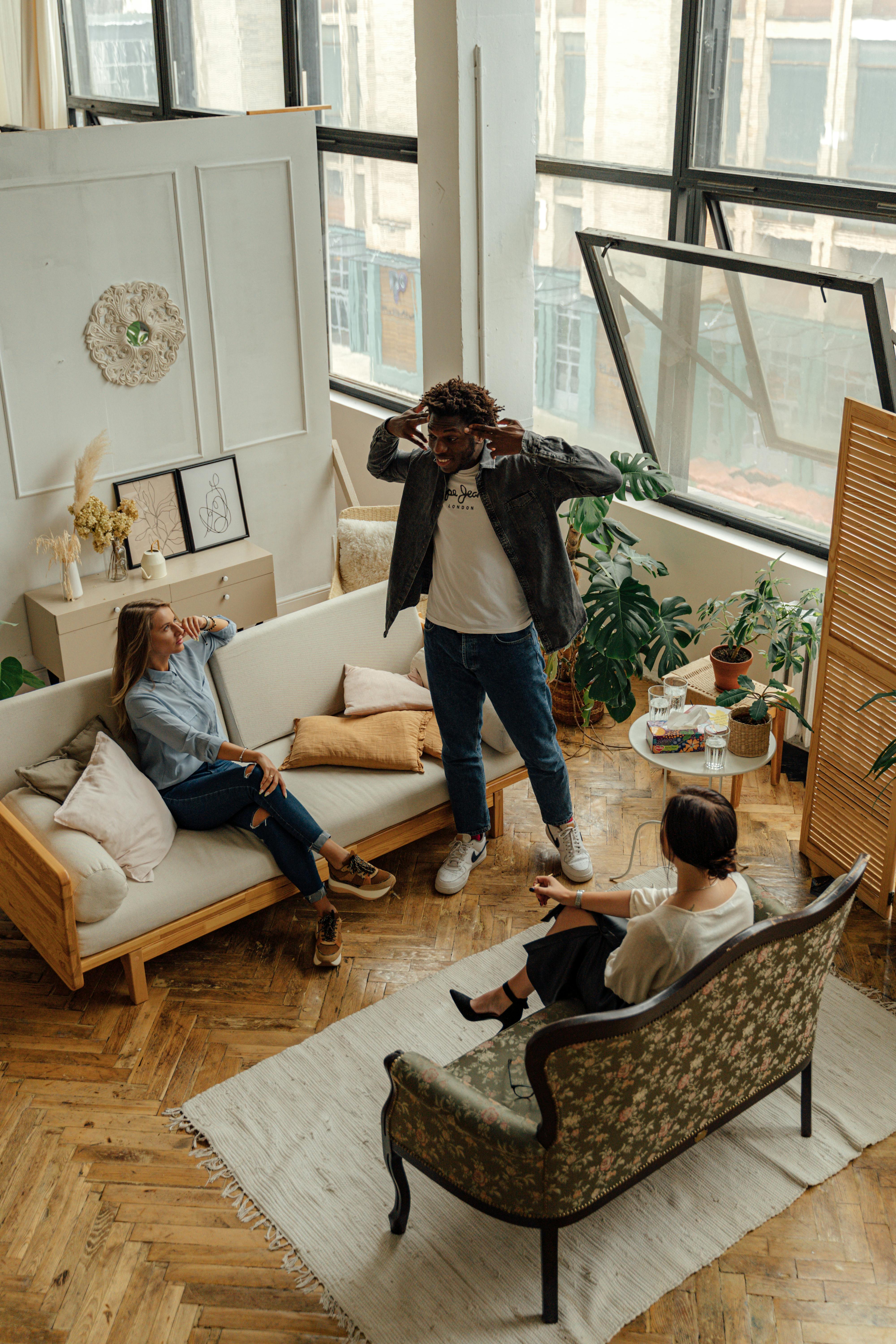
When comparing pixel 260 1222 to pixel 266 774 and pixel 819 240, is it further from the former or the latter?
pixel 819 240

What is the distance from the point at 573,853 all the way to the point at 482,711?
2.00 ft

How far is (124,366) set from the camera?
213 inches

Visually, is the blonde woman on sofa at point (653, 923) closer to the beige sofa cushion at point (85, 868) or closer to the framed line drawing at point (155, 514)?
the beige sofa cushion at point (85, 868)

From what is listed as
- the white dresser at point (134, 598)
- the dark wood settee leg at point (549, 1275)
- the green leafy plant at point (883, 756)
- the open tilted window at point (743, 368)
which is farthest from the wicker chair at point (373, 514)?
the dark wood settee leg at point (549, 1275)

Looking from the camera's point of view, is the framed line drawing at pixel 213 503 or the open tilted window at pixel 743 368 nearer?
the open tilted window at pixel 743 368

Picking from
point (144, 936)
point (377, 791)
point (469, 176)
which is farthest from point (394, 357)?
point (144, 936)

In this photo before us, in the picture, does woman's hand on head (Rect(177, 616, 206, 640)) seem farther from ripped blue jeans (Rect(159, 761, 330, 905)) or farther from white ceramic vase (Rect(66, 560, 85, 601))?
white ceramic vase (Rect(66, 560, 85, 601))

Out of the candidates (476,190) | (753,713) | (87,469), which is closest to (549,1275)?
(753,713)

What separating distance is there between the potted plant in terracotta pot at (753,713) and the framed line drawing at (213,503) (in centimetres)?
273

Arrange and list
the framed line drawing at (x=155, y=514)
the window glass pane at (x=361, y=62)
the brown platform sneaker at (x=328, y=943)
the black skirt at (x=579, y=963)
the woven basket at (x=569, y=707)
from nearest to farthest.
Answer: the black skirt at (x=579, y=963)
the brown platform sneaker at (x=328, y=943)
the woven basket at (x=569, y=707)
the framed line drawing at (x=155, y=514)
the window glass pane at (x=361, y=62)

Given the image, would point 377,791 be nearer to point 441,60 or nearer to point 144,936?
point 144,936

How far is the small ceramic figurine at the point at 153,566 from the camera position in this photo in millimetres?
5613

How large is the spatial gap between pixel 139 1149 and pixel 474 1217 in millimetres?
930

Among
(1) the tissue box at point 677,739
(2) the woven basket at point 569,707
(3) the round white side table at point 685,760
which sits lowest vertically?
(2) the woven basket at point 569,707
